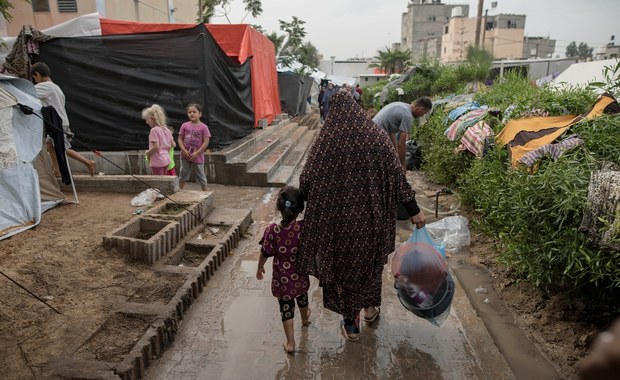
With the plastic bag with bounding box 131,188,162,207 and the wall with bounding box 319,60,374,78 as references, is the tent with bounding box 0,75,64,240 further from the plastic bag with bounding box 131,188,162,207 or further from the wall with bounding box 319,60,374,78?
the wall with bounding box 319,60,374,78

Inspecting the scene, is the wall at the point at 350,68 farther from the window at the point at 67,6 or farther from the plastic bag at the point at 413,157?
the plastic bag at the point at 413,157

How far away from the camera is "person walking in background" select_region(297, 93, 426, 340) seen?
263 centimetres

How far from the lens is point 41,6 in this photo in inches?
573

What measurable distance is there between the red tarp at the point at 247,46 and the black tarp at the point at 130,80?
0.64 m

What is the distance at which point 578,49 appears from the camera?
7300 centimetres

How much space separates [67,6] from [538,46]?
179 ft

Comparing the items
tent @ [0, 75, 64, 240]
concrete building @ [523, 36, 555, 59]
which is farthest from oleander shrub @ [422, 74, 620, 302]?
concrete building @ [523, 36, 555, 59]

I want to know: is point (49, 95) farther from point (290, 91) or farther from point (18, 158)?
point (290, 91)

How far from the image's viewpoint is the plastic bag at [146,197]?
5.20 meters

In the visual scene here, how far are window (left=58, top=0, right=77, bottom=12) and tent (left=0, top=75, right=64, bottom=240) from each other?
1205 cm

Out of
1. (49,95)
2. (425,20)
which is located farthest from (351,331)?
(425,20)

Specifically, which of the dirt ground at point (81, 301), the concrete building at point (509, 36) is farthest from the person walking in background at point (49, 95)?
the concrete building at point (509, 36)

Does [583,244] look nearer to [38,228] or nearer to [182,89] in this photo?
[38,228]

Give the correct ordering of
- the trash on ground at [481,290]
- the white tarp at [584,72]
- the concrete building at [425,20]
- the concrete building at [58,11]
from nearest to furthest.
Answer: the trash on ground at [481,290]
the white tarp at [584,72]
the concrete building at [58,11]
the concrete building at [425,20]
